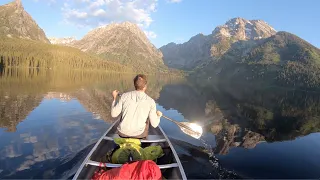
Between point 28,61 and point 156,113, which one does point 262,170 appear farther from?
point 28,61

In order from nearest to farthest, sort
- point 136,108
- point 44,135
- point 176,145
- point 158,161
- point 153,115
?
1. point 136,108
2. point 153,115
3. point 158,161
4. point 176,145
5. point 44,135

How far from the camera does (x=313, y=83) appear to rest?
172875 millimetres

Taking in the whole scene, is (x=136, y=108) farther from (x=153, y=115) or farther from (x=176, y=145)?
Result: (x=176, y=145)

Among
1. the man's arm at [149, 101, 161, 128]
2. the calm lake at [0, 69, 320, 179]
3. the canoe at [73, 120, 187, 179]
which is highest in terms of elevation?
the man's arm at [149, 101, 161, 128]

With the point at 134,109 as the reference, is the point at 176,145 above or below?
below

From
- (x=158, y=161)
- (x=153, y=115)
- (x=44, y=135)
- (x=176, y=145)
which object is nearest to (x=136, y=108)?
(x=153, y=115)

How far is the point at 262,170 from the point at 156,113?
9.28 meters

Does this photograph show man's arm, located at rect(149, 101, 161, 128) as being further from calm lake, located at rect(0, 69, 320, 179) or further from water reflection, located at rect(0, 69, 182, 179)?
water reflection, located at rect(0, 69, 182, 179)

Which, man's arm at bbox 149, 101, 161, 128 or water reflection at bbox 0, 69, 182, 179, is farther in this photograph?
water reflection at bbox 0, 69, 182, 179

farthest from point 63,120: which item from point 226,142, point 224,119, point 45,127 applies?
point 224,119

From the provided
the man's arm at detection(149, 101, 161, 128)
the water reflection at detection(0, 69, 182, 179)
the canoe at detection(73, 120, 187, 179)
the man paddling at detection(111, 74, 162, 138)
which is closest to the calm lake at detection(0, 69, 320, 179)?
the water reflection at detection(0, 69, 182, 179)

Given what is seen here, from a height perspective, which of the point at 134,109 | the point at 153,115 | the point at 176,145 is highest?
the point at 134,109

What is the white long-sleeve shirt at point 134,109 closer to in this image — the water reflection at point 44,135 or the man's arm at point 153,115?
the man's arm at point 153,115

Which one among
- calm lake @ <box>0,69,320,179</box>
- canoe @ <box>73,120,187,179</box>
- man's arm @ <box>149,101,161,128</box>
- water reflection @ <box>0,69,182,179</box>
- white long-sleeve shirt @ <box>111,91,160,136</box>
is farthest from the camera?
calm lake @ <box>0,69,320,179</box>
